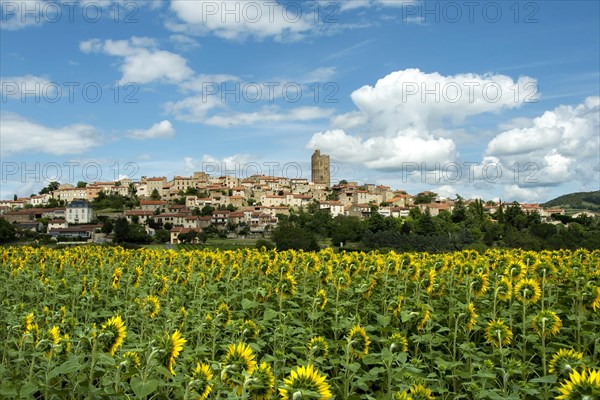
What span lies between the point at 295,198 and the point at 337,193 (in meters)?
26.9

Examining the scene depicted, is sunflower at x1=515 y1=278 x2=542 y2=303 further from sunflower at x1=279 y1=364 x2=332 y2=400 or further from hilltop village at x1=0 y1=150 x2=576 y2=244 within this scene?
hilltop village at x1=0 y1=150 x2=576 y2=244

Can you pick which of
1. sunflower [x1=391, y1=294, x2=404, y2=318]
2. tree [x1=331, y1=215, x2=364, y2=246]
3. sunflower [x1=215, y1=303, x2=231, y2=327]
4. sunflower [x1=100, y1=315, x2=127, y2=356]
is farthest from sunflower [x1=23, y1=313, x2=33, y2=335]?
tree [x1=331, y1=215, x2=364, y2=246]

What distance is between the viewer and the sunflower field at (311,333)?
4.21 m

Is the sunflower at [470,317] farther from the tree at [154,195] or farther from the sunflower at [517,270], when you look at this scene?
the tree at [154,195]

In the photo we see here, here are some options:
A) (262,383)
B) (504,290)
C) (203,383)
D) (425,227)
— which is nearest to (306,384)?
Answer: (262,383)

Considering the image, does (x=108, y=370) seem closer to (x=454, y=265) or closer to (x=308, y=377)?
(x=308, y=377)

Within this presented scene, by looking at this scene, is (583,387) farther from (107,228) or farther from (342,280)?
(107,228)

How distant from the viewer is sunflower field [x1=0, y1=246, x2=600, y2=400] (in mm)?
4215

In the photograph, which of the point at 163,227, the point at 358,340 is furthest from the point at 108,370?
the point at 163,227

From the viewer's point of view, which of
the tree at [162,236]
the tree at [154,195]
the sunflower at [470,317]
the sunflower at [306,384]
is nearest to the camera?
the sunflower at [306,384]

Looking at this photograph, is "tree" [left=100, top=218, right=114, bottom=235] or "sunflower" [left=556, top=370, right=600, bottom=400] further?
"tree" [left=100, top=218, right=114, bottom=235]

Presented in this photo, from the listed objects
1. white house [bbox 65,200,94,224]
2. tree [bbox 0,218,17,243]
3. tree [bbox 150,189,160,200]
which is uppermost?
tree [bbox 150,189,160,200]

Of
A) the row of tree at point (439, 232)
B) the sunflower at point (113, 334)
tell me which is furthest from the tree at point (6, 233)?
the sunflower at point (113, 334)

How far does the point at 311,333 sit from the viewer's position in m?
5.79
